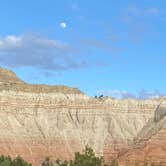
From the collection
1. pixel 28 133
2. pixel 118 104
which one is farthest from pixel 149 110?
pixel 28 133

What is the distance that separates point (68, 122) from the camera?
11831 cm

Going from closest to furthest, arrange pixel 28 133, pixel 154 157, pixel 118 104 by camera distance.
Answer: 1. pixel 154 157
2. pixel 28 133
3. pixel 118 104

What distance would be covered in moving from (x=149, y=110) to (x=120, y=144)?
416 inches

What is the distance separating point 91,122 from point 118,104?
647 centimetres

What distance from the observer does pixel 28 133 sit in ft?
370

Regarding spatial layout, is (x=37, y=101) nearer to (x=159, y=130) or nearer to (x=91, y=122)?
(x=91, y=122)

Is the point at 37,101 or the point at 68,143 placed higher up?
the point at 37,101

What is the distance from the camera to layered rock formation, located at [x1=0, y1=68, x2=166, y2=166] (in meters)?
110

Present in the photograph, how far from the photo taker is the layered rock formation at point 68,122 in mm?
110312

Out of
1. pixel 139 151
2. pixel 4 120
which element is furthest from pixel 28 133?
pixel 139 151

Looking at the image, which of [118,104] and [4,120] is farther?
[118,104]

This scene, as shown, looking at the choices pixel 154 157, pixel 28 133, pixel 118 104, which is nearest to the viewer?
pixel 154 157

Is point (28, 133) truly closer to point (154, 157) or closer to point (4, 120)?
point (4, 120)

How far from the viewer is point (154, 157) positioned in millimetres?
100375
